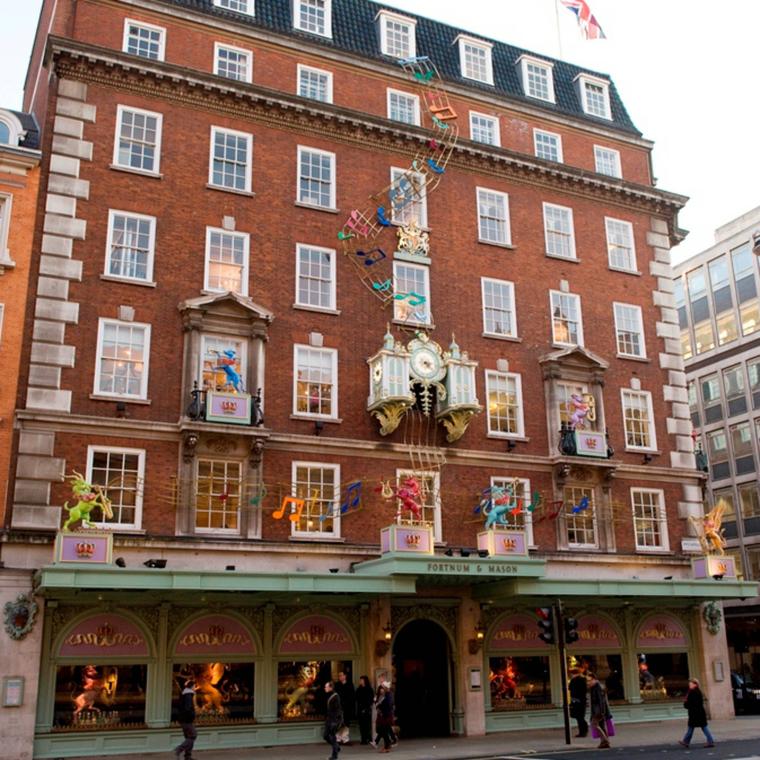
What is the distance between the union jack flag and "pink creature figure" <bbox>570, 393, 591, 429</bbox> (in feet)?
46.4

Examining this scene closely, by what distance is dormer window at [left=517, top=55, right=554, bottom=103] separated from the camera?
3591 centimetres

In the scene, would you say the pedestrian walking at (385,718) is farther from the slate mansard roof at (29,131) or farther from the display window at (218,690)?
the slate mansard roof at (29,131)

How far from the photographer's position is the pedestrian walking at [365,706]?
80.3 ft

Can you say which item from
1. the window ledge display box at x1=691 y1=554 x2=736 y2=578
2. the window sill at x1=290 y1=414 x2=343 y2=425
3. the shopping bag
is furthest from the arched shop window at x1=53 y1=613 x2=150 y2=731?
the window ledge display box at x1=691 y1=554 x2=736 y2=578

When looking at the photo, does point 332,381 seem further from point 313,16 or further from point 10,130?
point 313,16

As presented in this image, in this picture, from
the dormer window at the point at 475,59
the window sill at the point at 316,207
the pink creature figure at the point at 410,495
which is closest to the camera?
the pink creature figure at the point at 410,495

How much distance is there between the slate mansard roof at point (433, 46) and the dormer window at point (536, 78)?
290 millimetres

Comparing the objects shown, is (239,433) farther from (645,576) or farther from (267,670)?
(645,576)

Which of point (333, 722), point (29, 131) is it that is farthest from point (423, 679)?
point (29, 131)

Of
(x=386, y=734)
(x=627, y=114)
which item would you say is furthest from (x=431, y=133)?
(x=386, y=734)

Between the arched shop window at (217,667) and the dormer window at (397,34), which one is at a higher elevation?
the dormer window at (397,34)

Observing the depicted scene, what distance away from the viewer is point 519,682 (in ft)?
93.0

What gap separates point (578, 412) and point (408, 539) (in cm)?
909

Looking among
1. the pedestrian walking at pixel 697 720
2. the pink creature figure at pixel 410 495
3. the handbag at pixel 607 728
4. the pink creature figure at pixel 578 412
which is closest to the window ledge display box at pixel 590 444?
the pink creature figure at pixel 578 412
